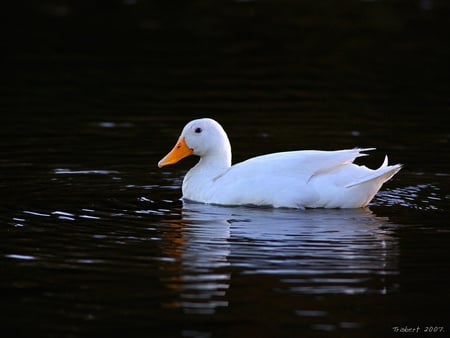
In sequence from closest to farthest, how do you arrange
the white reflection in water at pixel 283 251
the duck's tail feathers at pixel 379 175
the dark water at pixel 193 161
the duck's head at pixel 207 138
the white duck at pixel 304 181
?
the dark water at pixel 193 161 → the white reflection in water at pixel 283 251 → the duck's tail feathers at pixel 379 175 → the white duck at pixel 304 181 → the duck's head at pixel 207 138

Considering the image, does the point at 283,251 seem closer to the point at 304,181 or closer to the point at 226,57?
the point at 304,181

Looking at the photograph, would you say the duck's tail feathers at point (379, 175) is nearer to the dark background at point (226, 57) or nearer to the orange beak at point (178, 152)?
the orange beak at point (178, 152)

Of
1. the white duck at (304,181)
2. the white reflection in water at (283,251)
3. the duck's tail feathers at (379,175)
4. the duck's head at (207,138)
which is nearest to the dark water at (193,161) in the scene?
the white reflection in water at (283,251)

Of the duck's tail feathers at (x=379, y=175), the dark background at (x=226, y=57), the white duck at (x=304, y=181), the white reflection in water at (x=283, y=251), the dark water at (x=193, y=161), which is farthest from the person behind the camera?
the dark background at (x=226, y=57)

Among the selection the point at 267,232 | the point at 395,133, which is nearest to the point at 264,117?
the point at 395,133

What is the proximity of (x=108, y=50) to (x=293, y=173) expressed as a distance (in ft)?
38.7

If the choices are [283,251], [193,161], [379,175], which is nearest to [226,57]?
[193,161]

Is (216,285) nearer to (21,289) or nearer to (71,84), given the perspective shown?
(21,289)

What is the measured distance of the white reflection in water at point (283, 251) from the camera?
8.17 m

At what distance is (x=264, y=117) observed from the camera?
1612cm

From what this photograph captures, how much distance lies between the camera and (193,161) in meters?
14.4

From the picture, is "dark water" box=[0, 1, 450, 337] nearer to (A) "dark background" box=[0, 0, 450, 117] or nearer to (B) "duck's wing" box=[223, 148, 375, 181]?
(A) "dark background" box=[0, 0, 450, 117]

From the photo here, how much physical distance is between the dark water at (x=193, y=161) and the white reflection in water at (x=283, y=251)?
0.08 ft

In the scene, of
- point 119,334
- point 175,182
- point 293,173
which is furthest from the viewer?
point 175,182
